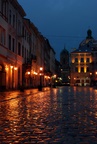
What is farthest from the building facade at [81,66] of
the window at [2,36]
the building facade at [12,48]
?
the window at [2,36]

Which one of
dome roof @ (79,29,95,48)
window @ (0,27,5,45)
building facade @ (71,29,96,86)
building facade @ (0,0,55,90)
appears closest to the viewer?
window @ (0,27,5,45)

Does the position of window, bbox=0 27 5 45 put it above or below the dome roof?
below

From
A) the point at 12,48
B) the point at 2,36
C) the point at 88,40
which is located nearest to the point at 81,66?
the point at 88,40

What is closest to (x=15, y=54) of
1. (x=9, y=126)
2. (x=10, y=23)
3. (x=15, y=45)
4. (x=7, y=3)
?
(x=15, y=45)

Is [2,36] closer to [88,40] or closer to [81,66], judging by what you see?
[81,66]

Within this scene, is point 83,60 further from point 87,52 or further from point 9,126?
point 9,126

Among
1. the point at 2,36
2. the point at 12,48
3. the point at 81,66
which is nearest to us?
the point at 2,36

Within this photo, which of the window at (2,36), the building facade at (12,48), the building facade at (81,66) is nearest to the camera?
the window at (2,36)

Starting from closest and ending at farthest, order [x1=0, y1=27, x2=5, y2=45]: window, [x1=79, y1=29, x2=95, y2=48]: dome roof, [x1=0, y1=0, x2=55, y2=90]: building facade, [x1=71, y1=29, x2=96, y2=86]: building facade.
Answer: [x1=0, y1=27, x2=5, y2=45]: window, [x1=0, y1=0, x2=55, y2=90]: building facade, [x1=71, y1=29, x2=96, y2=86]: building facade, [x1=79, y1=29, x2=95, y2=48]: dome roof

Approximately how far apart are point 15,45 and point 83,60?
306ft

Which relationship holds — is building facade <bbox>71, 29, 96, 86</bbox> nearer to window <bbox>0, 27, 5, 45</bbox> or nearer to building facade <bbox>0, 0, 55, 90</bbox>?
building facade <bbox>0, 0, 55, 90</bbox>

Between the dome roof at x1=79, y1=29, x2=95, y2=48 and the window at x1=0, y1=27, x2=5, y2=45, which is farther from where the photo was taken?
the dome roof at x1=79, y1=29, x2=95, y2=48

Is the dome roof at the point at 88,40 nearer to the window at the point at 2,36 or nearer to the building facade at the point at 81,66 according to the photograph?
the building facade at the point at 81,66

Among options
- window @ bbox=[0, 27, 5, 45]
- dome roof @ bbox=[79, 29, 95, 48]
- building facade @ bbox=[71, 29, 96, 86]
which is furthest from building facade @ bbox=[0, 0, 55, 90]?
dome roof @ bbox=[79, 29, 95, 48]
